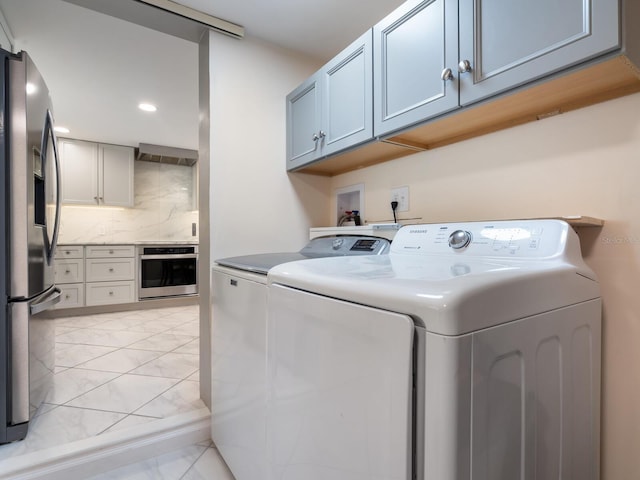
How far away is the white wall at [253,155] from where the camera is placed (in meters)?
1.74

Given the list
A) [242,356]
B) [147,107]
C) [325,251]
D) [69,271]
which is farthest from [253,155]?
[69,271]

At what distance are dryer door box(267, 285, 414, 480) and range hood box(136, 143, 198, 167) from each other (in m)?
4.07

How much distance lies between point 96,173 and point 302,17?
3.66 m

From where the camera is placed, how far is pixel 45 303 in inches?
65.1

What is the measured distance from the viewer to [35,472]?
1.31 m

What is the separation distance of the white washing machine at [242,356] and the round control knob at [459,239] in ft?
1.06

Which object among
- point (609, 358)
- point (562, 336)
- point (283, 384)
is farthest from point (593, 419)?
point (283, 384)

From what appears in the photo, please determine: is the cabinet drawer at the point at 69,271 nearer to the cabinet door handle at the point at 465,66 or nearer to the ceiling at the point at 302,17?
the ceiling at the point at 302,17

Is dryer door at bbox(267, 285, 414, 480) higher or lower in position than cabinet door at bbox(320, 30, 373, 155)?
lower

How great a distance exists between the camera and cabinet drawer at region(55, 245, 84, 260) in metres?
3.64

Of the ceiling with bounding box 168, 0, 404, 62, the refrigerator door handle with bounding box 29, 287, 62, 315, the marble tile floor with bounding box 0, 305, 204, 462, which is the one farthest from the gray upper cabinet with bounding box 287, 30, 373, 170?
the marble tile floor with bounding box 0, 305, 204, 462

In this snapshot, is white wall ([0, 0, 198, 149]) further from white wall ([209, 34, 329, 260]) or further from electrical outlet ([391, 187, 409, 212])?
electrical outlet ([391, 187, 409, 212])

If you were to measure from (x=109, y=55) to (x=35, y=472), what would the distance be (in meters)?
2.37

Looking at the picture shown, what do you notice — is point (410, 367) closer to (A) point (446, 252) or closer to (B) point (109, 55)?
(A) point (446, 252)
